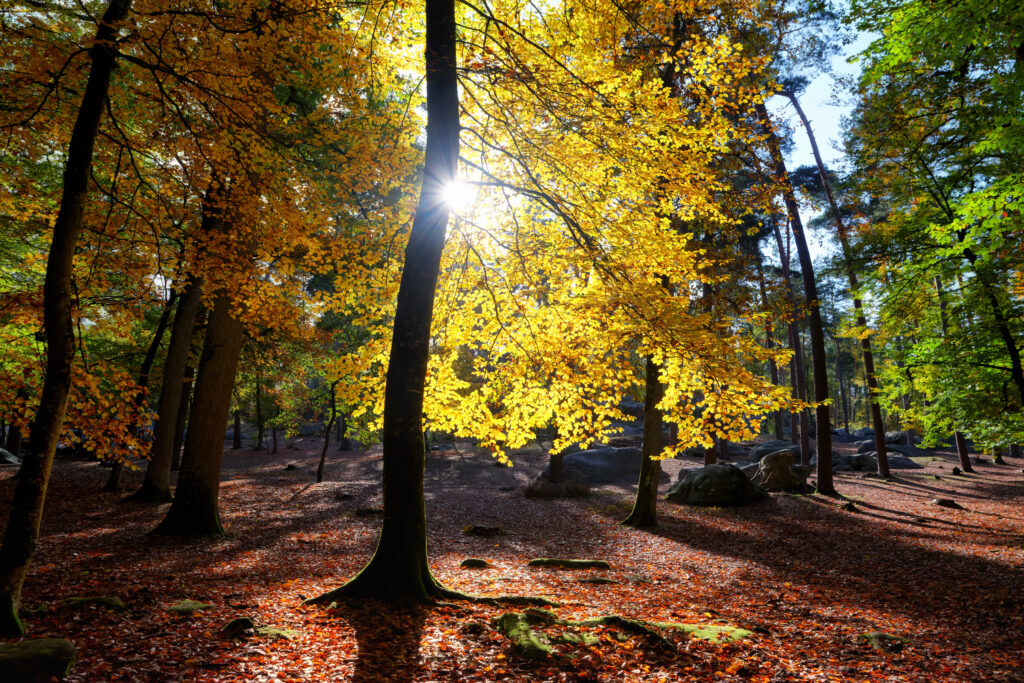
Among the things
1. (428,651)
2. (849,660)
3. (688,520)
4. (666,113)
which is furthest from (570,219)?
(688,520)

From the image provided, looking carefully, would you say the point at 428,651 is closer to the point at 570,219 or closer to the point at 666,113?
the point at 570,219

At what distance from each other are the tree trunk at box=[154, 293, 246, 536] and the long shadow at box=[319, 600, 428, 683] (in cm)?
634

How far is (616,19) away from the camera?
712cm

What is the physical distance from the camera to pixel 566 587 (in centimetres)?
783

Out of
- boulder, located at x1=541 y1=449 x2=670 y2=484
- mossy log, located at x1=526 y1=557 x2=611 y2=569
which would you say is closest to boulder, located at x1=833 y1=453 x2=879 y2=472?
boulder, located at x1=541 y1=449 x2=670 y2=484

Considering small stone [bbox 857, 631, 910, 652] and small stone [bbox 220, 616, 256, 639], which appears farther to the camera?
small stone [bbox 857, 631, 910, 652]

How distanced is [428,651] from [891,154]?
15.2 meters

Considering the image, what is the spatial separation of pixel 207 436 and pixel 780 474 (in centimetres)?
1785

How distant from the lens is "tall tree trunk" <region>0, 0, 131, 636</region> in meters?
4.30

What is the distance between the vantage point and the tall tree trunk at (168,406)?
44.5ft

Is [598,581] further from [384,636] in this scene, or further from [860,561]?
[860,561]

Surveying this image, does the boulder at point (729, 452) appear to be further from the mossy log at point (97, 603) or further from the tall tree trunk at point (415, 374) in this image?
the mossy log at point (97, 603)

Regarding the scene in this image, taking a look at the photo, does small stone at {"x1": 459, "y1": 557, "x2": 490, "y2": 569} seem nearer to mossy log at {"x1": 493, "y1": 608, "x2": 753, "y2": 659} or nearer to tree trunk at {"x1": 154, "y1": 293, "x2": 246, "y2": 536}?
mossy log at {"x1": 493, "y1": 608, "x2": 753, "y2": 659}

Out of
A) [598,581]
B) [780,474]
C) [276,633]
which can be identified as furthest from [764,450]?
[276,633]
